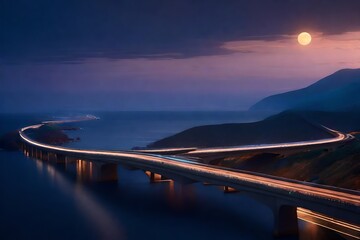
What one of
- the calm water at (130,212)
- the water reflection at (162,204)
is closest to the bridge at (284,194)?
the water reflection at (162,204)

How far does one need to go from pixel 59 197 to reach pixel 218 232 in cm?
3504

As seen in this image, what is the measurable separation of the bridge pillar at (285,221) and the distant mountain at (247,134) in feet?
388

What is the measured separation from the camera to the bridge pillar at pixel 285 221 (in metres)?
46.1

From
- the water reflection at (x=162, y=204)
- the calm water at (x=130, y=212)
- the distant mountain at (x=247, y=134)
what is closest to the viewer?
the water reflection at (x=162, y=204)

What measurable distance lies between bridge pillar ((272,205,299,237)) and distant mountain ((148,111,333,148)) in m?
118

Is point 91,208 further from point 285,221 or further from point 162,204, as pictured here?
point 285,221

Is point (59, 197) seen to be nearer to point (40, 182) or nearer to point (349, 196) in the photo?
point (40, 182)

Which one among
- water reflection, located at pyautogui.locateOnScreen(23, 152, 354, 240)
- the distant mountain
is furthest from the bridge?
the distant mountain

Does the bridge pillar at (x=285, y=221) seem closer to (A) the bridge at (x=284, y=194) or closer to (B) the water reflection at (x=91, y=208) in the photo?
(A) the bridge at (x=284, y=194)

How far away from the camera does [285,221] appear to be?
4666 centimetres

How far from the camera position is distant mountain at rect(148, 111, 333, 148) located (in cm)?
17025

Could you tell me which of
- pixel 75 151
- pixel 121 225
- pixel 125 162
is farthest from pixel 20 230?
pixel 75 151

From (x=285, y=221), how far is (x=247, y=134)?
5226 inches

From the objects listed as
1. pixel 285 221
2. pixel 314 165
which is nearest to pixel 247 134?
pixel 314 165
